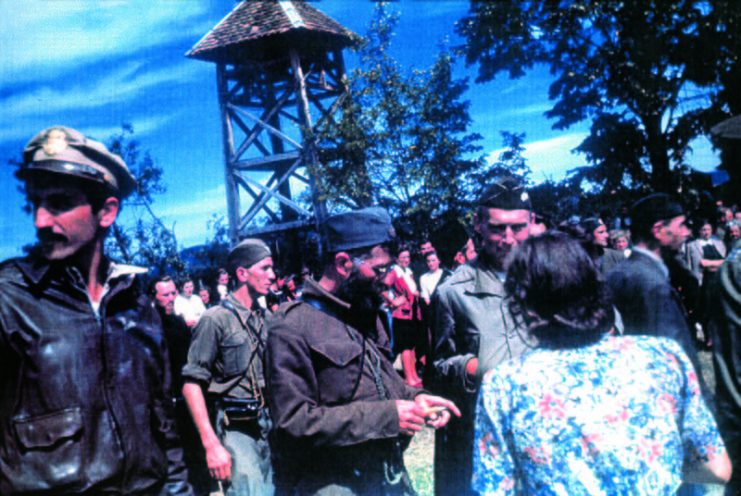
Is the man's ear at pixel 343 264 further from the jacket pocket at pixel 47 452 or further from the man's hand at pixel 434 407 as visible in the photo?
the jacket pocket at pixel 47 452

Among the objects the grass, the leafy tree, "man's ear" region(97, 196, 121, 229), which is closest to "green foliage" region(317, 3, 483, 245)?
the leafy tree

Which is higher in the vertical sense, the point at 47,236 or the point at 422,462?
the point at 47,236

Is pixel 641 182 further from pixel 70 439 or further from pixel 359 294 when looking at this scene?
pixel 70 439

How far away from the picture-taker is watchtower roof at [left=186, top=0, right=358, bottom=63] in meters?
15.0

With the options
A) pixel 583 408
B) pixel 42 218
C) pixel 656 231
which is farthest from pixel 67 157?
pixel 656 231

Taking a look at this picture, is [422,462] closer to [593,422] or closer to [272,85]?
[593,422]

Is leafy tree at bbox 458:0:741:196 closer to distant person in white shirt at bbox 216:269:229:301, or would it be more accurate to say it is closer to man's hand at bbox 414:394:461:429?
distant person in white shirt at bbox 216:269:229:301

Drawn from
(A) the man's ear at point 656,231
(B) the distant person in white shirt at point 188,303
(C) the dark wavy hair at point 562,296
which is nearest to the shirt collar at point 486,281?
(C) the dark wavy hair at point 562,296

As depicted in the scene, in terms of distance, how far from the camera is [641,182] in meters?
15.6

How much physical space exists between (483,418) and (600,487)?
405 mm

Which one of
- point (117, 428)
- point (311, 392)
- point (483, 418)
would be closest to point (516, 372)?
point (483, 418)

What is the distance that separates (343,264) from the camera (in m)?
2.75

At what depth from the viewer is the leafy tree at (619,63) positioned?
41.5 feet

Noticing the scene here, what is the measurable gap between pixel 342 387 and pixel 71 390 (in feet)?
3.53
